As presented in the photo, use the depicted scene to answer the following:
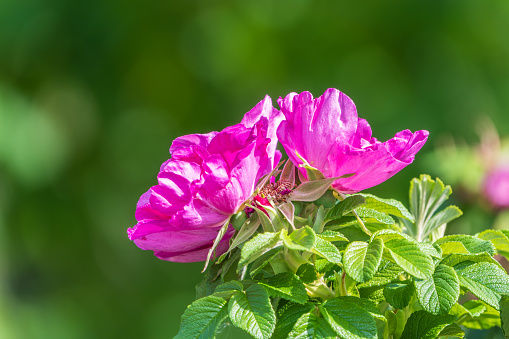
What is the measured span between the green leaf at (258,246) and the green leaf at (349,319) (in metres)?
0.05

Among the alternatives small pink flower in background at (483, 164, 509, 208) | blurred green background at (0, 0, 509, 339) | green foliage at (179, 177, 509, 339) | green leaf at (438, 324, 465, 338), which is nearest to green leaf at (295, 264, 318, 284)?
green foliage at (179, 177, 509, 339)

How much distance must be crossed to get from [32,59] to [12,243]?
1.02m

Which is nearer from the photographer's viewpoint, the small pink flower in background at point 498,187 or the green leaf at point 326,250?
the green leaf at point 326,250

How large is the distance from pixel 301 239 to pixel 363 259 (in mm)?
42

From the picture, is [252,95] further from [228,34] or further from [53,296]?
[53,296]

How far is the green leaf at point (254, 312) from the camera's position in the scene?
369mm

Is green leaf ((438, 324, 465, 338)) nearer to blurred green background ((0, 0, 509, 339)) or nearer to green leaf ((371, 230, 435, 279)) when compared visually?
green leaf ((371, 230, 435, 279))

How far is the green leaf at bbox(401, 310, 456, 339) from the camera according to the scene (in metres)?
0.42

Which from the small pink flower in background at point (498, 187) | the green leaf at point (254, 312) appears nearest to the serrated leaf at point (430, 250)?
the green leaf at point (254, 312)

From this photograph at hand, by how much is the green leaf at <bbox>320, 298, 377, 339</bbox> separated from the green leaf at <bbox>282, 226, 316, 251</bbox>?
51 millimetres

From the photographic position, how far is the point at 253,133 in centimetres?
42

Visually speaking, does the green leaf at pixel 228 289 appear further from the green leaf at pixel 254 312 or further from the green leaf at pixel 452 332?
the green leaf at pixel 452 332

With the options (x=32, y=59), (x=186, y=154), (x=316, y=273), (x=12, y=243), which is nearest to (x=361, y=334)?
(x=316, y=273)

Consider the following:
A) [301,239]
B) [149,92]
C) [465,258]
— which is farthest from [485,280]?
[149,92]
